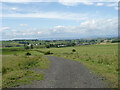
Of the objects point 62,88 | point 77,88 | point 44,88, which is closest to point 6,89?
point 44,88

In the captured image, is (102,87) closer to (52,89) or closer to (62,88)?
(62,88)

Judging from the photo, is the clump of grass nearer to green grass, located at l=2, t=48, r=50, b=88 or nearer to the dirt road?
green grass, located at l=2, t=48, r=50, b=88

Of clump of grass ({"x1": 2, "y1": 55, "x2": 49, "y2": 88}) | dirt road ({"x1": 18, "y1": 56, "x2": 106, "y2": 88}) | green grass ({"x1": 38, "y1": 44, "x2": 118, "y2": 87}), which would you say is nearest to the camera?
dirt road ({"x1": 18, "y1": 56, "x2": 106, "y2": 88})

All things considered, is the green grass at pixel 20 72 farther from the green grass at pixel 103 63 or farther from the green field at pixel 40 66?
the green grass at pixel 103 63

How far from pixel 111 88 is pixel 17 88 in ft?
→ 17.8

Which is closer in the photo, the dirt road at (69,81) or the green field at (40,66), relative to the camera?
the dirt road at (69,81)

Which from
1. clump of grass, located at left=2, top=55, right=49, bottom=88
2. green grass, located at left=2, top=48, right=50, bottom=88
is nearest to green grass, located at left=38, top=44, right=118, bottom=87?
green grass, located at left=2, top=48, right=50, bottom=88

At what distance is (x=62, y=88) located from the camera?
312 inches

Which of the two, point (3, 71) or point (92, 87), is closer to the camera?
point (92, 87)

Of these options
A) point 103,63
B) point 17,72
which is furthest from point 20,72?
point 103,63

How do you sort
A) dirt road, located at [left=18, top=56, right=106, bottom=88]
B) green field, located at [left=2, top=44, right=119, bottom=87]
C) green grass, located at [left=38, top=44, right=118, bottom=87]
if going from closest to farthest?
1. dirt road, located at [left=18, top=56, right=106, bottom=88]
2. green field, located at [left=2, top=44, right=119, bottom=87]
3. green grass, located at [left=38, top=44, right=118, bottom=87]

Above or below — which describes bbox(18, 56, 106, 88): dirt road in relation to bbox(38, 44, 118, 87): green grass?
above

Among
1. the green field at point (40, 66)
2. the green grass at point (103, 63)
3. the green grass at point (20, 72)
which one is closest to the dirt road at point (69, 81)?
the green field at point (40, 66)

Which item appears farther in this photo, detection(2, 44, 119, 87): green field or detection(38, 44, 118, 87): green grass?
detection(38, 44, 118, 87): green grass
